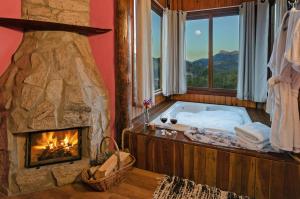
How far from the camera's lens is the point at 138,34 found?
2766 mm

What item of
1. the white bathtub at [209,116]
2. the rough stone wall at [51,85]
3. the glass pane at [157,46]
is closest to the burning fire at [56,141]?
the rough stone wall at [51,85]

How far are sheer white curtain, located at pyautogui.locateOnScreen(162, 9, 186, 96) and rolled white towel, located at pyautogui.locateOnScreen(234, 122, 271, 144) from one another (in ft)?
6.94

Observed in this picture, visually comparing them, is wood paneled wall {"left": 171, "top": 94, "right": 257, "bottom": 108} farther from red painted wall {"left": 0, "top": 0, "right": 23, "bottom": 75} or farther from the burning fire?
red painted wall {"left": 0, "top": 0, "right": 23, "bottom": 75}

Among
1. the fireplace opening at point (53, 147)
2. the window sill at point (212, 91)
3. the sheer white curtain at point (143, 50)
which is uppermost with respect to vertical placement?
the sheer white curtain at point (143, 50)

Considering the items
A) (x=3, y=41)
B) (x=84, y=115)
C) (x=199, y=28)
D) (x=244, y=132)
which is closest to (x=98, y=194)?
(x=84, y=115)

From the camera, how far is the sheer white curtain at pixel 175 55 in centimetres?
429

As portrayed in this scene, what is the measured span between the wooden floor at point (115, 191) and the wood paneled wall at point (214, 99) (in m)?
2.52

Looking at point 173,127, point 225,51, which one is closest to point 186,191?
point 173,127

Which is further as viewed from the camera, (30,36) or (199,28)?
(199,28)

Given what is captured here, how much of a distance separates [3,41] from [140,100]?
5.12 feet

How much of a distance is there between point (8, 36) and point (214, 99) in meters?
3.55

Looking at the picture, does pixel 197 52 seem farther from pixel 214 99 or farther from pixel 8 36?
pixel 8 36

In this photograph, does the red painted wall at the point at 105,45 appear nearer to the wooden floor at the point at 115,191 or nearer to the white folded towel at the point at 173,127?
the white folded towel at the point at 173,127

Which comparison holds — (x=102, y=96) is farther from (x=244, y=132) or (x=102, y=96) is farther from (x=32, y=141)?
(x=244, y=132)
